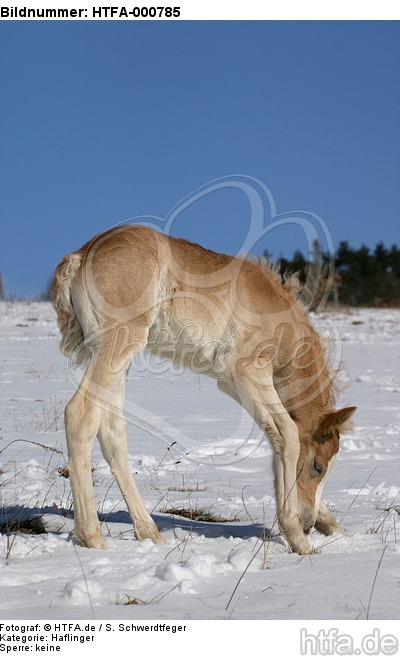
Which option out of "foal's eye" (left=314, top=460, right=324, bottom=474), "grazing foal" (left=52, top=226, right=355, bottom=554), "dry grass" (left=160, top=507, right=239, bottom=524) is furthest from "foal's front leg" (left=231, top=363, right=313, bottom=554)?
"dry grass" (left=160, top=507, right=239, bottom=524)

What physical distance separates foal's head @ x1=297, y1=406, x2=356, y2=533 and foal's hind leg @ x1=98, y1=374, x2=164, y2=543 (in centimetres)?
115

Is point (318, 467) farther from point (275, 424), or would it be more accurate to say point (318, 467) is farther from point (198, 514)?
point (198, 514)

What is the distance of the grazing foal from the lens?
5199 mm

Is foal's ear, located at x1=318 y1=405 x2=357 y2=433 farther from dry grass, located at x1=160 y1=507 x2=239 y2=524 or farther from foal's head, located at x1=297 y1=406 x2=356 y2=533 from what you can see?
dry grass, located at x1=160 y1=507 x2=239 y2=524

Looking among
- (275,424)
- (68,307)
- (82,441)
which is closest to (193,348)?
(275,424)

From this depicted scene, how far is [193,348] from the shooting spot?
5.79 meters

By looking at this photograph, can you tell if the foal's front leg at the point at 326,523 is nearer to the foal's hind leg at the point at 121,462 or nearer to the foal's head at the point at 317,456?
the foal's head at the point at 317,456

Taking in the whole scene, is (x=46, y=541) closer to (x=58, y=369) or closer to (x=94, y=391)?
(x=94, y=391)

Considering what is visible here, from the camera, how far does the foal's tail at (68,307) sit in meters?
5.58

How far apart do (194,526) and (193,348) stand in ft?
4.21

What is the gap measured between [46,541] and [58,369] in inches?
397

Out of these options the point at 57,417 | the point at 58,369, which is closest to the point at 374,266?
the point at 58,369

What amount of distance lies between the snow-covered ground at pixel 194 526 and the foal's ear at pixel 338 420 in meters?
0.70

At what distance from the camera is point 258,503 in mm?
6449
